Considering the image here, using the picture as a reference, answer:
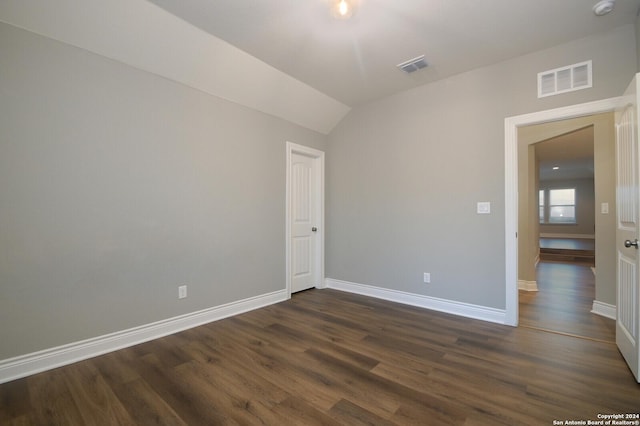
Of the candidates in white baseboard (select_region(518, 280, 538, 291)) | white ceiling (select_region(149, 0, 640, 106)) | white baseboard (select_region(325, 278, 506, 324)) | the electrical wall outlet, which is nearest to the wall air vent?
white ceiling (select_region(149, 0, 640, 106))

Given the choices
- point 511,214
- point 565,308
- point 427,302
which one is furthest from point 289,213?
point 565,308

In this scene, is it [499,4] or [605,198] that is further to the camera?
[605,198]

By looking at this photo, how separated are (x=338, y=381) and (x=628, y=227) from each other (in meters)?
2.47

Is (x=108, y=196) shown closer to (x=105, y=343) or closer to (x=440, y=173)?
(x=105, y=343)

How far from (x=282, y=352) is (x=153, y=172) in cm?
207

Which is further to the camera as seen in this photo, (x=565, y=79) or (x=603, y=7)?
(x=565, y=79)

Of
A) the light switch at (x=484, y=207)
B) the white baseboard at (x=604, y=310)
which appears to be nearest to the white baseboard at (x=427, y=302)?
the light switch at (x=484, y=207)

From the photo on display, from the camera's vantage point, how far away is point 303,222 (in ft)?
14.0

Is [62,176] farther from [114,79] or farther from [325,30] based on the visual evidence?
[325,30]

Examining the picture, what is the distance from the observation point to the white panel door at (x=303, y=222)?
411cm

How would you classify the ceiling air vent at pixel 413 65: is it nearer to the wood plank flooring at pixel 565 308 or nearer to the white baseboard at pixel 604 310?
the wood plank flooring at pixel 565 308

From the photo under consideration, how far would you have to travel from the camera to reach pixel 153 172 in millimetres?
2625

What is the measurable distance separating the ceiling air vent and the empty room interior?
0.08 metres

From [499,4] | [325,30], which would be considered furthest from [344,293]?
[499,4]
